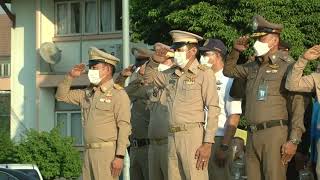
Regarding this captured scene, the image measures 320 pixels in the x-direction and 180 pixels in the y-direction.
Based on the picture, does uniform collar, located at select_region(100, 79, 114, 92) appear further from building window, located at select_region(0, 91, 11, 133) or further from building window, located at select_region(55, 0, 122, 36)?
building window, located at select_region(0, 91, 11, 133)

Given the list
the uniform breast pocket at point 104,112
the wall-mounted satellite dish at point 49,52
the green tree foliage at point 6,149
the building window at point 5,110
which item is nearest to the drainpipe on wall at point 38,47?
the wall-mounted satellite dish at point 49,52

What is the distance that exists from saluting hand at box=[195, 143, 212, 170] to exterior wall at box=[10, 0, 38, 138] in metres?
20.3

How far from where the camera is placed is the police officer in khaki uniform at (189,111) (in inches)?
281

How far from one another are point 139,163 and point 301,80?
2785 mm

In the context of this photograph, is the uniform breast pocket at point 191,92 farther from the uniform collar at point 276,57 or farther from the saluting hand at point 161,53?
the saluting hand at point 161,53

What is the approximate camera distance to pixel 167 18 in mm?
16297

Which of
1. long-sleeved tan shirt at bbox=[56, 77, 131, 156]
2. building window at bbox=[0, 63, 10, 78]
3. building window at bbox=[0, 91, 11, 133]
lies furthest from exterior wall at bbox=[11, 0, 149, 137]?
long-sleeved tan shirt at bbox=[56, 77, 131, 156]

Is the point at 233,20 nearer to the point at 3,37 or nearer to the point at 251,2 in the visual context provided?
the point at 251,2

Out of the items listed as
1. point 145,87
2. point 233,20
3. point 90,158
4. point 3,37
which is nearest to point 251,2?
point 233,20

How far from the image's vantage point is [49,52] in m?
25.7

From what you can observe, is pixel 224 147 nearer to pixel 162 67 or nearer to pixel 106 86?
pixel 162 67

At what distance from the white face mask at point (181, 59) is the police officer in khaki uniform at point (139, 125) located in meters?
1.44

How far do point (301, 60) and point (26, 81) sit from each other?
21398mm

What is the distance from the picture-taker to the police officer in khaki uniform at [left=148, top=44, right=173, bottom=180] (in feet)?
26.6
